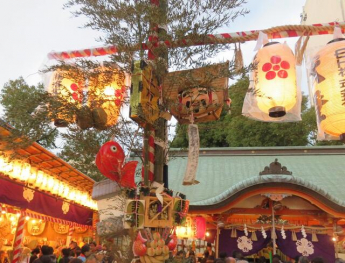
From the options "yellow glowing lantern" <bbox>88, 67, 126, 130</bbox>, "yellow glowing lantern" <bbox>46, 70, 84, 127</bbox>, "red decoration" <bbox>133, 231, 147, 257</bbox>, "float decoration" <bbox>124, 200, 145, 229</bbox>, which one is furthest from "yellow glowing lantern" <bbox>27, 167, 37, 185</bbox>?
"red decoration" <bbox>133, 231, 147, 257</bbox>

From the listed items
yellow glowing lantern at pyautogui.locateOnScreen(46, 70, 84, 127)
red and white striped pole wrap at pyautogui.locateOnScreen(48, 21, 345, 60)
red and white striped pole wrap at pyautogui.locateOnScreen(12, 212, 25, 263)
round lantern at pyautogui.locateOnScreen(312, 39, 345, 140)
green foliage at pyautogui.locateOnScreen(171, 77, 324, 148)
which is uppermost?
green foliage at pyautogui.locateOnScreen(171, 77, 324, 148)

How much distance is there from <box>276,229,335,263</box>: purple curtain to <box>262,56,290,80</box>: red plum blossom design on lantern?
5.46m

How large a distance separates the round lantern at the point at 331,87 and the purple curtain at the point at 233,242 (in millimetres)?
4559

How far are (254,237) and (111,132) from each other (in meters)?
6.82

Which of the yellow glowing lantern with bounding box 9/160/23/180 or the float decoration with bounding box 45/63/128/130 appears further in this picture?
the yellow glowing lantern with bounding box 9/160/23/180

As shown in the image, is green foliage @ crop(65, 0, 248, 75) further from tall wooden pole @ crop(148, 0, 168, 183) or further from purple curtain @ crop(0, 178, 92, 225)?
purple curtain @ crop(0, 178, 92, 225)

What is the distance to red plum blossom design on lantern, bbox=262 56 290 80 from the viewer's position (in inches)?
252

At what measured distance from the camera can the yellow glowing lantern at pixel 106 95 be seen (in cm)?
458

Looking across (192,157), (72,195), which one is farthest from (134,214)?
(72,195)

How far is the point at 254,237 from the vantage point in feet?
32.1

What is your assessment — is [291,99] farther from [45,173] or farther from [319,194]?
[45,173]

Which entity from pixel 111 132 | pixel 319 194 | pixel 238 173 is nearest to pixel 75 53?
pixel 111 132

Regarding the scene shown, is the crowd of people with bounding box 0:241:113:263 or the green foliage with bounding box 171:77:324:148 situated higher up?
the green foliage with bounding box 171:77:324:148

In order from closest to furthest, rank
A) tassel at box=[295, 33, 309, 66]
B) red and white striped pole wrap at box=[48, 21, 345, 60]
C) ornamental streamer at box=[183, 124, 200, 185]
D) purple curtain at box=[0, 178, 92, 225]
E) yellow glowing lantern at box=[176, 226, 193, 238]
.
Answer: ornamental streamer at box=[183, 124, 200, 185] → red and white striped pole wrap at box=[48, 21, 345, 60] → tassel at box=[295, 33, 309, 66] → purple curtain at box=[0, 178, 92, 225] → yellow glowing lantern at box=[176, 226, 193, 238]
